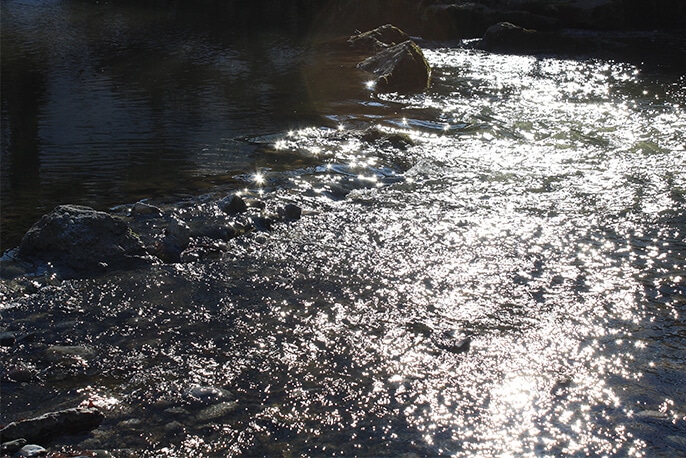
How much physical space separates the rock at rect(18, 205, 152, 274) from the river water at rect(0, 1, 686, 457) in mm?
324

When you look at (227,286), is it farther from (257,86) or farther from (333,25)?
(333,25)

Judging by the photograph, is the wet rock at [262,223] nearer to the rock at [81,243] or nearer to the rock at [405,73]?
the rock at [81,243]

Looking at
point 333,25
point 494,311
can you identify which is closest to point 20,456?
point 494,311

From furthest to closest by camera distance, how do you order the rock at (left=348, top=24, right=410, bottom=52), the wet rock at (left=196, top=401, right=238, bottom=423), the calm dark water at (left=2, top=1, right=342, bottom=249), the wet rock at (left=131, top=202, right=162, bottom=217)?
the rock at (left=348, top=24, right=410, bottom=52), the calm dark water at (left=2, top=1, right=342, bottom=249), the wet rock at (left=131, top=202, right=162, bottom=217), the wet rock at (left=196, top=401, right=238, bottom=423)

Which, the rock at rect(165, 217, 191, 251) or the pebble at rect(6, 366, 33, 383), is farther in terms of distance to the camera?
the rock at rect(165, 217, 191, 251)

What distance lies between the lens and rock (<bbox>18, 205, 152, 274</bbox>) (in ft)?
20.6

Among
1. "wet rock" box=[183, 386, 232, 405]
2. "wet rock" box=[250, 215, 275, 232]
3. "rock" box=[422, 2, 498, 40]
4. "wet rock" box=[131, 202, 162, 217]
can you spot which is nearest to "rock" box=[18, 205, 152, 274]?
"wet rock" box=[131, 202, 162, 217]

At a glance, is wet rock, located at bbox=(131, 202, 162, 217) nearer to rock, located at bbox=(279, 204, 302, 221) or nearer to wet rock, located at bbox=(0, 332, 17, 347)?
rock, located at bbox=(279, 204, 302, 221)

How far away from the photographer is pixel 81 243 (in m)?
6.36

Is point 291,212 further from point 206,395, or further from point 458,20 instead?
point 458,20

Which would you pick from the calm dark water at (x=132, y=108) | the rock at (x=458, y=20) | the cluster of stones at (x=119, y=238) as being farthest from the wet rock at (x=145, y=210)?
the rock at (x=458, y=20)

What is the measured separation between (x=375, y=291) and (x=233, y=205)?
252cm

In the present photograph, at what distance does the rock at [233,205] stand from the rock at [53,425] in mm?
3766

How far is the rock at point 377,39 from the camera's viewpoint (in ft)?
74.6
